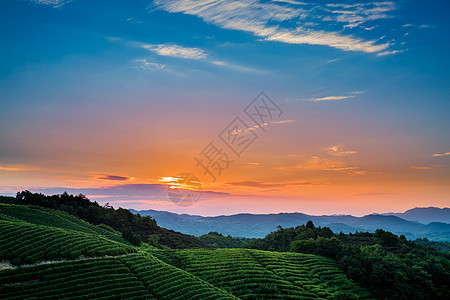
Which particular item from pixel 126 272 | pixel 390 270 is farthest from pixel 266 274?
pixel 390 270

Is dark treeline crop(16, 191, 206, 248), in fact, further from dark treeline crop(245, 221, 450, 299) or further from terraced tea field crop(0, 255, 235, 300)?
terraced tea field crop(0, 255, 235, 300)

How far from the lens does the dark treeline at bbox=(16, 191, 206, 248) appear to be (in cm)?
9662

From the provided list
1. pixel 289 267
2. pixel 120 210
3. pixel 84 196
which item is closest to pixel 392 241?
pixel 289 267

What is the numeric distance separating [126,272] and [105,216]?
78942mm

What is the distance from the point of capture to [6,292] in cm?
2386

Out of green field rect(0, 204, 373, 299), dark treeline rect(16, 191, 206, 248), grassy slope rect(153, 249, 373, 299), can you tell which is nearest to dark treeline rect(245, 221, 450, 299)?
grassy slope rect(153, 249, 373, 299)

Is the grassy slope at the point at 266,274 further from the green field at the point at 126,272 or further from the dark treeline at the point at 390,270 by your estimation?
the dark treeline at the point at 390,270

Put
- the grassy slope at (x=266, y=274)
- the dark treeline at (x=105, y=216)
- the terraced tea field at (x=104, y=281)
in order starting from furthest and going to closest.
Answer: the dark treeline at (x=105, y=216), the grassy slope at (x=266, y=274), the terraced tea field at (x=104, y=281)

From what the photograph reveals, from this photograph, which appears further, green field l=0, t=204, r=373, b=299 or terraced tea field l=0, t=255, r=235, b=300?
green field l=0, t=204, r=373, b=299

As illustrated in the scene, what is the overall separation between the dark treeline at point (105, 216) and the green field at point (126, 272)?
46.0 metres

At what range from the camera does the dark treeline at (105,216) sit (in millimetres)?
96625

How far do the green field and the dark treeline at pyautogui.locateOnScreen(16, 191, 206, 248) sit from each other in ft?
151

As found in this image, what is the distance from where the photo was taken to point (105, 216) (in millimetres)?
103625

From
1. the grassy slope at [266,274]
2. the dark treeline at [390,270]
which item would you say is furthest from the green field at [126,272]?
the dark treeline at [390,270]
